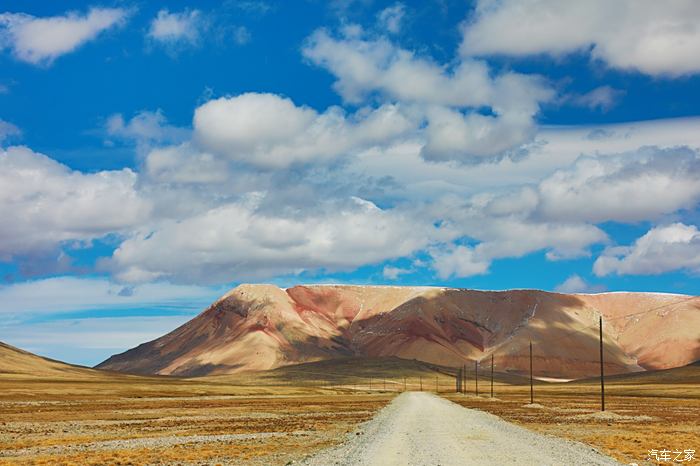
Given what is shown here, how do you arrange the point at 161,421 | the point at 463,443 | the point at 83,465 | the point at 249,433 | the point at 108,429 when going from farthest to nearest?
the point at 161,421, the point at 108,429, the point at 249,433, the point at 463,443, the point at 83,465

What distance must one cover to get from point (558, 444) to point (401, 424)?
16.8 meters

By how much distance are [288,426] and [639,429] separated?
2383 cm

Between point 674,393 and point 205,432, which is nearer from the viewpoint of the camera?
point 205,432

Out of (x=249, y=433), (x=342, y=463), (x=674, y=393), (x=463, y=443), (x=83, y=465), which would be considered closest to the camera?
(x=342, y=463)

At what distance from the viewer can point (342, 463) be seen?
29.4 metres

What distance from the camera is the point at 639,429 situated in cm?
5103

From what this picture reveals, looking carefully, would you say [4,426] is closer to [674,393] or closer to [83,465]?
[83,465]

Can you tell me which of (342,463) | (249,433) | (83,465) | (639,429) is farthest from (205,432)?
(639,429)

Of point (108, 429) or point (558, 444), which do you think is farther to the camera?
point (108, 429)

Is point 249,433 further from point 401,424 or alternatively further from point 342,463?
point 342,463

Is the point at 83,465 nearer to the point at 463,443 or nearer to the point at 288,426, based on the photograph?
the point at 463,443

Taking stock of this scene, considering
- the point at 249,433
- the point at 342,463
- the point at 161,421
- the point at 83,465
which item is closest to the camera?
the point at 342,463

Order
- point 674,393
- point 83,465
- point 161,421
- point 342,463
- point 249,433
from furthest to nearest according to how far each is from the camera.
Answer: point 674,393, point 161,421, point 249,433, point 83,465, point 342,463

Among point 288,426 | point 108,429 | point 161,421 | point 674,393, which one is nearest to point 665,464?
point 288,426
